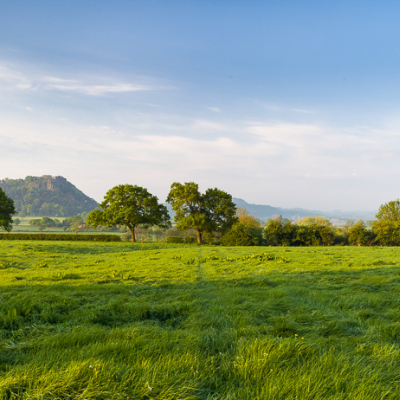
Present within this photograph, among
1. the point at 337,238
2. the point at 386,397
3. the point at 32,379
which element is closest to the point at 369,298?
the point at 386,397

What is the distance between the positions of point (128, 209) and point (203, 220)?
565 inches

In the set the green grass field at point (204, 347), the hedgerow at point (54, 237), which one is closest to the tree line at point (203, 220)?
the hedgerow at point (54, 237)

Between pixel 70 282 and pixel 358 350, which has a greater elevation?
pixel 358 350

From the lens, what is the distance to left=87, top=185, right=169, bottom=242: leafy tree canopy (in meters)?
50.2

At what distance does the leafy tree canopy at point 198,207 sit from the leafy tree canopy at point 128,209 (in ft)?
12.7

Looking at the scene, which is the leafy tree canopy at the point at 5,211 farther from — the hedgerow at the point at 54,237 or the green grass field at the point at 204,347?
the green grass field at the point at 204,347

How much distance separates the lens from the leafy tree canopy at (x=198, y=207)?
51.1 meters

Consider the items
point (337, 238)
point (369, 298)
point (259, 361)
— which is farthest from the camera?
point (337, 238)

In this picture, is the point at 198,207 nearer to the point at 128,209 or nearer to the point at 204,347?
the point at 128,209

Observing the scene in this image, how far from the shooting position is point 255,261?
52.5ft

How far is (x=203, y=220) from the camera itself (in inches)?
1953

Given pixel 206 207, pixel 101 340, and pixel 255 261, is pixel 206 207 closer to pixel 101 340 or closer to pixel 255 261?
pixel 255 261

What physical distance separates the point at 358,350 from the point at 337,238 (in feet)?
201

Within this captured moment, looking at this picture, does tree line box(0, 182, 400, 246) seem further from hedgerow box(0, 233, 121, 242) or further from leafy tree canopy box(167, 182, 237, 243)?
hedgerow box(0, 233, 121, 242)
